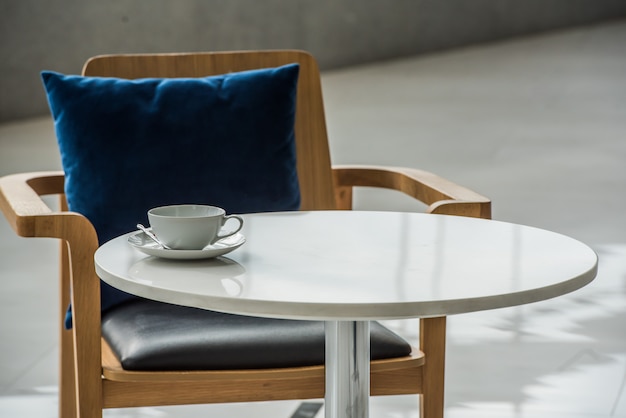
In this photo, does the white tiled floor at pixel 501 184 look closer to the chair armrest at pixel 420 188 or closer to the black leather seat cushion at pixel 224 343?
the chair armrest at pixel 420 188

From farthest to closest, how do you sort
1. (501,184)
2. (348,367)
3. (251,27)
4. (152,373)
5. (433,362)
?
(251,27)
(501,184)
(433,362)
(152,373)
(348,367)

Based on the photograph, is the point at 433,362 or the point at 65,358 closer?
the point at 433,362

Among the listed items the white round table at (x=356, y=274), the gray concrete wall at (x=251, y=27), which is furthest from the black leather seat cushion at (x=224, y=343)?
the gray concrete wall at (x=251, y=27)

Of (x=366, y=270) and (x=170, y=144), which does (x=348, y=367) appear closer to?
(x=366, y=270)

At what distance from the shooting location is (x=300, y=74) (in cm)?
196

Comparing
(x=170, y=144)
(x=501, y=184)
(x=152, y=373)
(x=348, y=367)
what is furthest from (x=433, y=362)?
(x=501, y=184)

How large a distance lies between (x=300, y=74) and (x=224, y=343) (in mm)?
762

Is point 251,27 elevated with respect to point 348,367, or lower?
elevated

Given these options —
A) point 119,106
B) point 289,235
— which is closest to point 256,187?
point 119,106

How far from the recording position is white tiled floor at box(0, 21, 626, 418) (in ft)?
6.95

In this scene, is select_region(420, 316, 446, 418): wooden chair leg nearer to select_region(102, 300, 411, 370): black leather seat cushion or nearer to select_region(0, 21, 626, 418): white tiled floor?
select_region(102, 300, 411, 370): black leather seat cushion

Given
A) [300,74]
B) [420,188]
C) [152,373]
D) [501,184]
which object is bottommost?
[501,184]

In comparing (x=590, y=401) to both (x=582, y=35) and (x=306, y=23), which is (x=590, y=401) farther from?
(x=582, y=35)

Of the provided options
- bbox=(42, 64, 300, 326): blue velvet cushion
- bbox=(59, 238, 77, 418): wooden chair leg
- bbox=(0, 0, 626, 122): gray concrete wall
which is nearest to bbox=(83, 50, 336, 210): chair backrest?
bbox=(42, 64, 300, 326): blue velvet cushion
